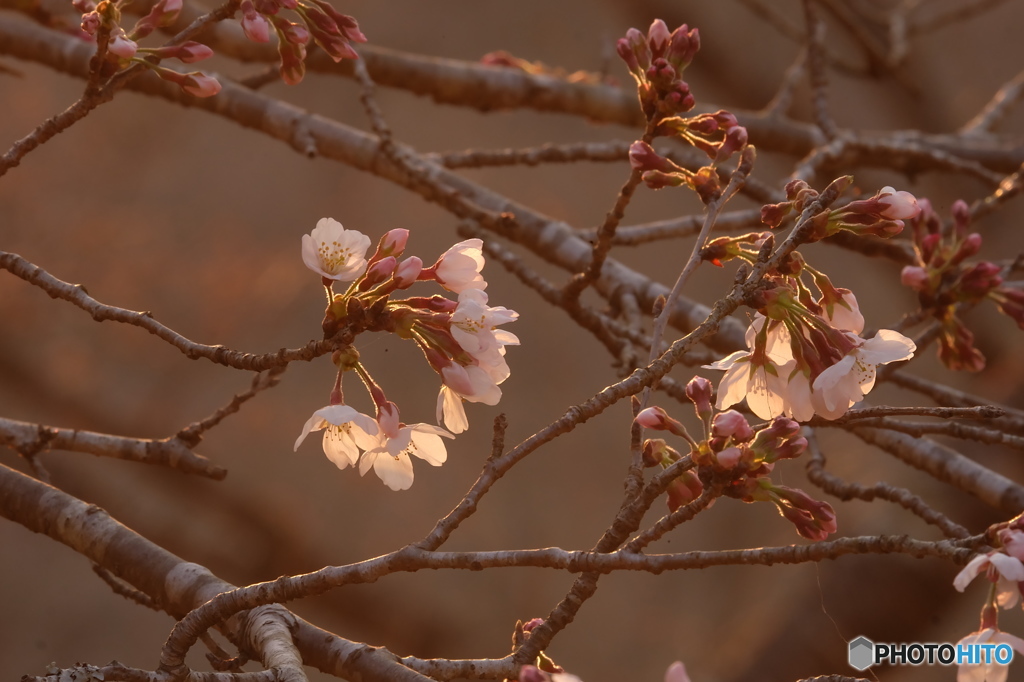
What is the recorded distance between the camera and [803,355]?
0.57m

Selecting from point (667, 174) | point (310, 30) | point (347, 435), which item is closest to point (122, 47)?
point (310, 30)

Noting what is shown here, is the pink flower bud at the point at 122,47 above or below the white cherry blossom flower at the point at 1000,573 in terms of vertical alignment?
above

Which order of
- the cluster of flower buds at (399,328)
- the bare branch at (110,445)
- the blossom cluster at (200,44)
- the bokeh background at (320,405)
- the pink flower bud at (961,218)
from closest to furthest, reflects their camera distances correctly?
the cluster of flower buds at (399,328)
the blossom cluster at (200,44)
the bare branch at (110,445)
the pink flower bud at (961,218)
the bokeh background at (320,405)

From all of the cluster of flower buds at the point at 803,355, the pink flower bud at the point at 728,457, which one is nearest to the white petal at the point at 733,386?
the cluster of flower buds at the point at 803,355

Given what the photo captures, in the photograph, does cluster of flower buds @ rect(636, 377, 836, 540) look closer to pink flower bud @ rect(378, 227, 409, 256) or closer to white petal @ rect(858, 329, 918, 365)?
white petal @ rect(858, 329, 918, 365)

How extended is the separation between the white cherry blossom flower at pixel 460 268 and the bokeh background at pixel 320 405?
208 centimetres

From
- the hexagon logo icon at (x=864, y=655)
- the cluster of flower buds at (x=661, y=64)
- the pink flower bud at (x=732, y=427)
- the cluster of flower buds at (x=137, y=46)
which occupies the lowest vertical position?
the hexagon logo icon at (x=864, y=655)

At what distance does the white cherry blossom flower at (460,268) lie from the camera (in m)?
0.60

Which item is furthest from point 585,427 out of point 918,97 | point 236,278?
point 918,97

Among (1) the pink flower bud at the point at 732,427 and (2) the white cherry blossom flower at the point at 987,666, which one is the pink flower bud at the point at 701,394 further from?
(2) the white cherry blossom flower at the point at 987,666

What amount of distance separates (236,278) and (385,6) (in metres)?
1.31

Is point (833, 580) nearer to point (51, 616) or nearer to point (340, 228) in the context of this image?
point (340, 228)

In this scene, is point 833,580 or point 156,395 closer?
point 833,580

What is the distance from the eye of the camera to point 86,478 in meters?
2.56
